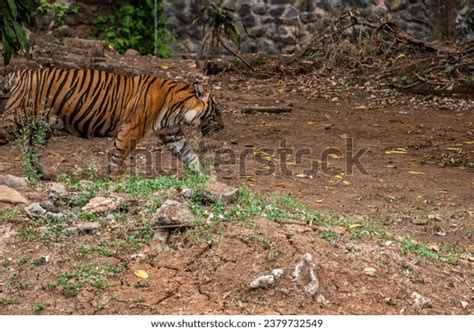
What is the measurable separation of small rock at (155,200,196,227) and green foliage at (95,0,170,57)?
979 cm

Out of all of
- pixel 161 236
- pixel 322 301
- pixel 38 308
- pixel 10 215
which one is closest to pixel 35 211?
pixel 10 215

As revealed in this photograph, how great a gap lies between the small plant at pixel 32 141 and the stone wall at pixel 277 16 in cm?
743

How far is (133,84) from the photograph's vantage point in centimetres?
870

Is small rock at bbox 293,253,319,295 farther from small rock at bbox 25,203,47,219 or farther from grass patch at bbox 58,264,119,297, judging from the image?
small rock at bbox 25,203,47,219

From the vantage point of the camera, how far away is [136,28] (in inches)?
605

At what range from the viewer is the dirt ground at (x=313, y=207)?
16.1 feet

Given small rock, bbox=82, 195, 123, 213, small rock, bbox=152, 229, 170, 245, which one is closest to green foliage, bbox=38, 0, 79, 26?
small rock, bbox=82, 195, 123, 213

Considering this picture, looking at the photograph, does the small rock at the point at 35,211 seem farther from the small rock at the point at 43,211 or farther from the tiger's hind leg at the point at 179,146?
the tiger's hind leg at the point at 179,146

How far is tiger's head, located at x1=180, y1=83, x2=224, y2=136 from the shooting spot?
28.5ft

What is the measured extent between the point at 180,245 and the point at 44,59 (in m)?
6.72

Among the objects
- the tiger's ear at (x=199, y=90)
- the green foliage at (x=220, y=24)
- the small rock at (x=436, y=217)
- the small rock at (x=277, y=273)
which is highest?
the green foliage at (x=220, y=24)

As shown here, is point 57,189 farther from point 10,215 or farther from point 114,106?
point 114,106

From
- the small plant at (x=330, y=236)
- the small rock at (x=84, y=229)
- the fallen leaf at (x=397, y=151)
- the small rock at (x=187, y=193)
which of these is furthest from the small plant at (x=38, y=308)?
the fallen leaf at (x=397, y=151)
